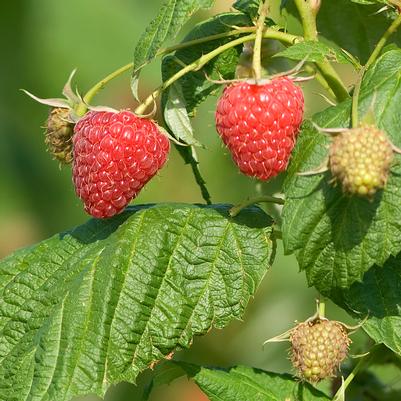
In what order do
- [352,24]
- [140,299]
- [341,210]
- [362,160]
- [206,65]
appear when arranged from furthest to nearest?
1. [352,24]
2. [206,65]
3. [140,299]
4. [341,210]
5. [362,160]

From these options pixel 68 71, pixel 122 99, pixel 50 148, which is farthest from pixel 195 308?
pixel 68 71

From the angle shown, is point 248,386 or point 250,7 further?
point 248,386

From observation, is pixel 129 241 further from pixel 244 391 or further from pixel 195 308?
pixel 244 391

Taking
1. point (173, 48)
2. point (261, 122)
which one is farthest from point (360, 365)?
point (173, 48)

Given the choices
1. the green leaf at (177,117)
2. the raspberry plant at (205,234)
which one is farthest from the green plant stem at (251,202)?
the green leaf at (177,117)

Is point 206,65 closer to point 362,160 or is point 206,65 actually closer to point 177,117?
point 177,117
